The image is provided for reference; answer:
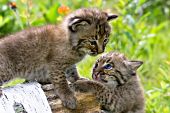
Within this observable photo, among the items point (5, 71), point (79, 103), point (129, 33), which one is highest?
point (129, 33)

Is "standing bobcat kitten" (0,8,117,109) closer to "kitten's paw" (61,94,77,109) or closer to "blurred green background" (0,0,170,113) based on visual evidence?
"kitten's paw" (61,94,77,109)

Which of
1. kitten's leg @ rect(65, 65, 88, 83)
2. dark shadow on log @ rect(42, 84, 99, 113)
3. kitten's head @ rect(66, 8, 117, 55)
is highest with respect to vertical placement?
kitten's head @ rect(66, 8, 117, 55)

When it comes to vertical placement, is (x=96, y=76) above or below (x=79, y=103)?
above

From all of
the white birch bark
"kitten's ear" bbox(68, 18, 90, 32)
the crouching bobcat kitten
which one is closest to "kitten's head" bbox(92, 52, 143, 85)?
the crouching bobcat kitten

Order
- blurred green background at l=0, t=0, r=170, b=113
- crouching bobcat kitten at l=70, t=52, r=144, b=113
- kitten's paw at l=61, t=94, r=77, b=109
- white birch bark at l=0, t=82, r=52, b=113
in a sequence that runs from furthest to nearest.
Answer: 1. blurred green background at l=0, t=0, r=170, b=113
2. crouching bobcat kitten at l=70, t=52, r=144, b=113
3. kitten's paw at l=61, t=94, r=77, b=109
4. white birch bark at l=0, t=82, r=52, b=113

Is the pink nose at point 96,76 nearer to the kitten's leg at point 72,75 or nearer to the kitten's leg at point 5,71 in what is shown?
the kitten's leg at point 72,75

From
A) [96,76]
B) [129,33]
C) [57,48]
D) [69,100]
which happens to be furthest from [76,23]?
[129,33]

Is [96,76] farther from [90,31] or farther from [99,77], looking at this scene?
[90,31]
